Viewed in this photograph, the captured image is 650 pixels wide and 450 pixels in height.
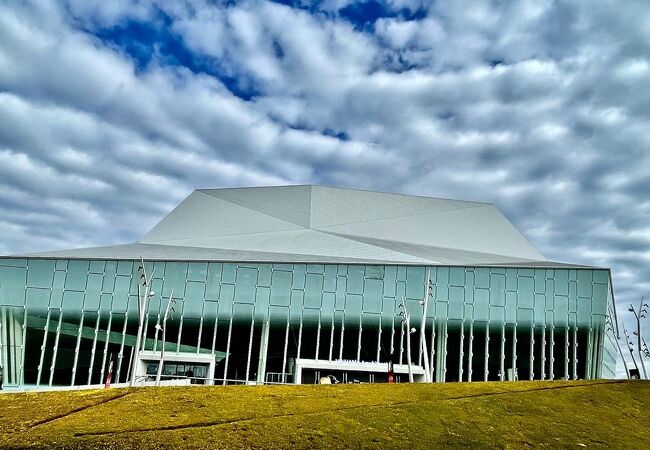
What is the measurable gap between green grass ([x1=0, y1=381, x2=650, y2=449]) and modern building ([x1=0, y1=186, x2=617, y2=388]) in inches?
922

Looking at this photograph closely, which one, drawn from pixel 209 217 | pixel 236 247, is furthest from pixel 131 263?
pixel 209 217

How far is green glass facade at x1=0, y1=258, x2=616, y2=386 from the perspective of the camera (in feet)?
173

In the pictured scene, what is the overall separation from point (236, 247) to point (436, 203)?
28.0 m

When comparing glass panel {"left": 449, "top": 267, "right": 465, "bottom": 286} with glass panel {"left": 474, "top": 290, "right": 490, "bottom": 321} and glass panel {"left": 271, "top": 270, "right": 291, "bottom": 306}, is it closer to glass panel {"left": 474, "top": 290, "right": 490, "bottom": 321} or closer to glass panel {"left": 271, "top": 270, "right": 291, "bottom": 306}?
glass panel {"left": 474, "top": 290, "right": 490, "bottom": 321}

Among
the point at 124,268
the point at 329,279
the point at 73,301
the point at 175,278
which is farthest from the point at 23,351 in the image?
the point at 329,279

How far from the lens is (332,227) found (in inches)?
2835

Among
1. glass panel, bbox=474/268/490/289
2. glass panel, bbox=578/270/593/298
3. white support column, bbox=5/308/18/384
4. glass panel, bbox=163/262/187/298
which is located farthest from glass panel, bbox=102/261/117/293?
glass panel, bbox=578/270/593/298

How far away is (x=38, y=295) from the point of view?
52906mm

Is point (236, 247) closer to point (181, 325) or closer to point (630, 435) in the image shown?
point (181, 325)

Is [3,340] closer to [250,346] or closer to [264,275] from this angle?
[250,346]

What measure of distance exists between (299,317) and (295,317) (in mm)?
340

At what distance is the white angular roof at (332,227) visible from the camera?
62.0 meters

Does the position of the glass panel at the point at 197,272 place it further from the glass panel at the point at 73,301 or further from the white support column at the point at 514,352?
the white support column at the point at 514,352

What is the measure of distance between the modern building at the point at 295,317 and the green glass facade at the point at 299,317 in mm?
91
